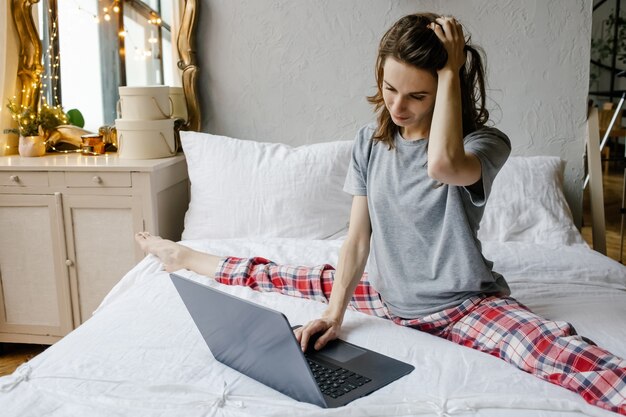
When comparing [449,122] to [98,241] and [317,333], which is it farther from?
[98,241]

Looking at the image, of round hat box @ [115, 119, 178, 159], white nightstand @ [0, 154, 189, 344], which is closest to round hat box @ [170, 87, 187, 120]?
round hat box @ [115, 119, 178, 159]

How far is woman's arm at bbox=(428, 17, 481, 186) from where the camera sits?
1.23 metres

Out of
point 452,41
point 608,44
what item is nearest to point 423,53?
point 452,41

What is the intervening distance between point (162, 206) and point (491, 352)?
144 centimetres

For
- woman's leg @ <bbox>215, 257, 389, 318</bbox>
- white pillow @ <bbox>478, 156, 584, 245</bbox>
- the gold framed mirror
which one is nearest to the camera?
woman's leg @ <bbox>215, 257, 389, 318</bbox>

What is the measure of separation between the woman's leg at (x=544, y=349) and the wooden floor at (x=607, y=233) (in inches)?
68.5

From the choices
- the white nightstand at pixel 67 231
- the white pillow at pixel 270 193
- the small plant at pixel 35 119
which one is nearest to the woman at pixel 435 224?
the white pillow at pixel 270 193

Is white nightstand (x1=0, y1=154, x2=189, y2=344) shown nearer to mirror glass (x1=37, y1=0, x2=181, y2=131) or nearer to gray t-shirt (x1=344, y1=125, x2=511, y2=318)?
mirror glass (x1=37, y1=0, x2=181, y2=131)

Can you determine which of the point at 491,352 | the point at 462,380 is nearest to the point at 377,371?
the point at 462,380

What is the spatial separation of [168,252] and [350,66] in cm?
106

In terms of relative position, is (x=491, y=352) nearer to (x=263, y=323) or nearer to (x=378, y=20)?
(x=263, y=323)

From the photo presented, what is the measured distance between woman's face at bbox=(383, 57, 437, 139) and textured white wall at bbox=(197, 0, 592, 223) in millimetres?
1162

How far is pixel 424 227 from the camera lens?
1412mm

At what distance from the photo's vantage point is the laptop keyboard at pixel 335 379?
1098mm
